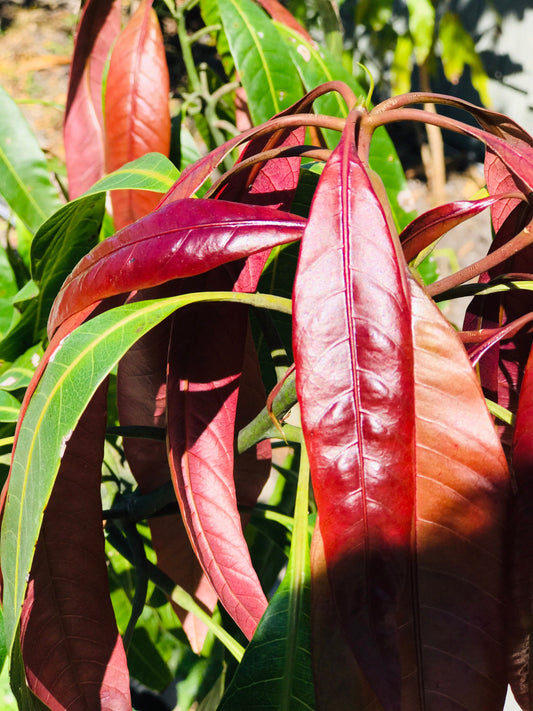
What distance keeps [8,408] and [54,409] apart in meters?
0.25

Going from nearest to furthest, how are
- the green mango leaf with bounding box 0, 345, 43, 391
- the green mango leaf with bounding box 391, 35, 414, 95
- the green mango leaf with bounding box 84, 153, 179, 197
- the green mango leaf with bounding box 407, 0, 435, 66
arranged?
the green mango leaf with bounding box 84, 153, 179, 197 < the green mango leaf with bounding box 0, 345, 43, 391 < the green mango leaf with bounding box 407, 0, 435, 66 < the green mango leaf with bounding box 391, 35, 414, 95

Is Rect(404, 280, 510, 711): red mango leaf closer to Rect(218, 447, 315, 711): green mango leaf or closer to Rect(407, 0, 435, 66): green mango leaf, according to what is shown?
Rect(218, 447, 315, 711): green mango leaf

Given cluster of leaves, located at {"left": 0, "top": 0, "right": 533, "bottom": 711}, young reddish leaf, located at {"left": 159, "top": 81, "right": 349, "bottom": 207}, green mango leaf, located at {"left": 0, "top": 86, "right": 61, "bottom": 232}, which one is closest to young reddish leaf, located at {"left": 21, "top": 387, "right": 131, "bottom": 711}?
cluster of leaves, located at {"left": 0, "top": 0, "right": 533, "bottom": 711}

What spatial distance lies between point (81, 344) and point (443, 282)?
0.20 metres

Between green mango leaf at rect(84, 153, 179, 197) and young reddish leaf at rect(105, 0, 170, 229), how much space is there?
16 centimetres

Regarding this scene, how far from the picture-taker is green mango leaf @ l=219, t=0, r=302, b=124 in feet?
2.39

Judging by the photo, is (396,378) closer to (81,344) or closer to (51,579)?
(81,344)

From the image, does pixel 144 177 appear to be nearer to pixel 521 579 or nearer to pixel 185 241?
pixel 185 241

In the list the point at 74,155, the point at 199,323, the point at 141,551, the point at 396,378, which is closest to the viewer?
the point at 396,378

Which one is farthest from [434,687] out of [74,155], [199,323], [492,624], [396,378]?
[74,155]

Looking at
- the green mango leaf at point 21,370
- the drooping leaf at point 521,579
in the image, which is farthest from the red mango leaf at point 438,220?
the green mango leaf at point 21,370

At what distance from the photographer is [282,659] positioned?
39 centimetres

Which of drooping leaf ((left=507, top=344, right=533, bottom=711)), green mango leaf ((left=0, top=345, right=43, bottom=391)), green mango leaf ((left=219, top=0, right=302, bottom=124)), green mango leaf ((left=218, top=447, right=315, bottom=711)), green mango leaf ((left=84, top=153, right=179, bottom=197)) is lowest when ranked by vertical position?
green mango leaf ((left=218, top=447, right=315, bottom=711))

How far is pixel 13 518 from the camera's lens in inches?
13.9
